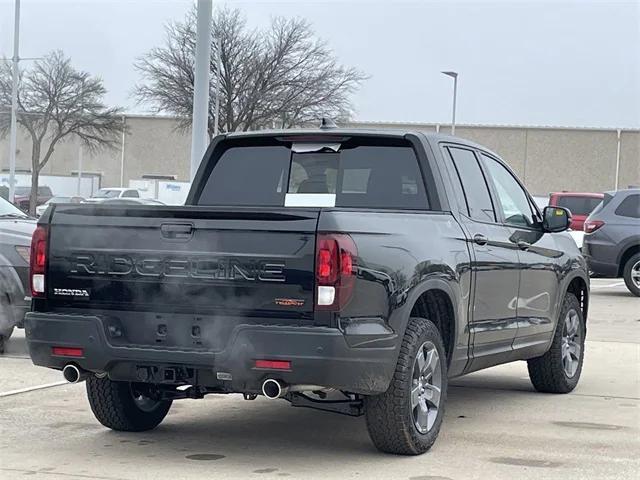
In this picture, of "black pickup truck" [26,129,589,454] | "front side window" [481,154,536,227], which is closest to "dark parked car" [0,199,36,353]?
"black pickup truck" [26,129,589,454]

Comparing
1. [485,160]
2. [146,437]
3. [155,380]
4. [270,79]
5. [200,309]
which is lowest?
[146,437]

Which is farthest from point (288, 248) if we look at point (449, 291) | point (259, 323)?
point (449, 291)

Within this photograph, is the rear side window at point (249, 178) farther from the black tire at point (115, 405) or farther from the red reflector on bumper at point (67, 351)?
the red reflector on bumper at point (67, 351)

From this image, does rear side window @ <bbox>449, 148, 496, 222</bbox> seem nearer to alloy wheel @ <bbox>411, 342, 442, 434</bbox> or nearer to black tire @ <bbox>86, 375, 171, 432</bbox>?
alloy wheel @ <bbox>411, 342, 442, 434</bbox>

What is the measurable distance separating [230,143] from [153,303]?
204 cm

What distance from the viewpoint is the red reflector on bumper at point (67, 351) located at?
647cm

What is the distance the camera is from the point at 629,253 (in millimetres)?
19578

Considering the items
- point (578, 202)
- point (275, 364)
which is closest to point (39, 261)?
point (275, 364)

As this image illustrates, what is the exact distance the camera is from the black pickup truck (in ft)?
20.2

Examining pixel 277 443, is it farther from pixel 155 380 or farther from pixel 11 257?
pixel 11 257

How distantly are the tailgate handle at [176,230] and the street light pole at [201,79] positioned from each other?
6.81 m

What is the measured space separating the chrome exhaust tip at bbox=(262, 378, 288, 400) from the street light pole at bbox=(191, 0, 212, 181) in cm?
724

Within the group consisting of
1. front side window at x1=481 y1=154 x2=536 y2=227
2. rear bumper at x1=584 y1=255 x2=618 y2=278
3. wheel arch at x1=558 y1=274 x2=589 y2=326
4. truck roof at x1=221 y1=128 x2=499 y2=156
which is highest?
truck roof at x1=221 y1=128 x2=499 y2=156

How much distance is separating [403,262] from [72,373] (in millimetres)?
1913
